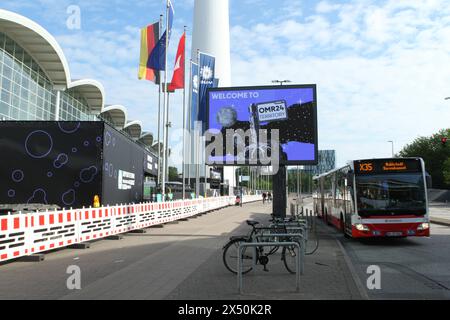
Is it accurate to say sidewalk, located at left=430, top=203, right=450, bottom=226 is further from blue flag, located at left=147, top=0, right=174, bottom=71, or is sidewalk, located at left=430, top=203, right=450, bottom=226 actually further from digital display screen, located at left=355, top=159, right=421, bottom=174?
blue flag, located at left=147, top=0, right=174, bottom=71

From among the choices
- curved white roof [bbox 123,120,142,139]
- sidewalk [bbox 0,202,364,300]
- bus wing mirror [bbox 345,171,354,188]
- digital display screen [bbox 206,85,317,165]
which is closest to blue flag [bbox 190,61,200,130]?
digital display screen [bbox 206,85,317,165]

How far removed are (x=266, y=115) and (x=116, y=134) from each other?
7.05m

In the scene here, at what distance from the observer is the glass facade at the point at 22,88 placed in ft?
125

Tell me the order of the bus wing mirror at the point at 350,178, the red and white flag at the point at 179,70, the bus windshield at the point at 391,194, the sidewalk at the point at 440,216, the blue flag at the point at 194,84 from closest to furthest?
the bus windshield at the point at 391,194 → the bus wing mirror at the point at 350,178 → the sidewalk at the point at 440,216 → the red and white flag at the point at 179,70 → the blue flag at the point at 194,84

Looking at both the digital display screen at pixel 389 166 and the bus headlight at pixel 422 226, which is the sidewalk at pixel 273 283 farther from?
the digital display screen at pixel 389 166

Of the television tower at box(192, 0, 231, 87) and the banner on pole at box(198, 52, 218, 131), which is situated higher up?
the television tower at box(192, 0, 231, 87)

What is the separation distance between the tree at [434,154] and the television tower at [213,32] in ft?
129

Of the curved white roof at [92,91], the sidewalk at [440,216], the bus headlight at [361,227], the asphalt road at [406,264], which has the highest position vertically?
the curved white roof at [92,91]

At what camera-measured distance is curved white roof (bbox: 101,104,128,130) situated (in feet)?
228

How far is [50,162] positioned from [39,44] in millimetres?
30597

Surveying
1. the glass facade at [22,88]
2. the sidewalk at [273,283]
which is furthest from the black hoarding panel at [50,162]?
the glass facade at [22,88]

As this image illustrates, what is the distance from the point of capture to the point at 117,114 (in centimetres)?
7488

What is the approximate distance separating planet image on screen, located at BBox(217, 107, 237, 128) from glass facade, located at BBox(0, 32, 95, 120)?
20546 millimetres

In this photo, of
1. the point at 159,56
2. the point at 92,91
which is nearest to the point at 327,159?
the point at 92,91
